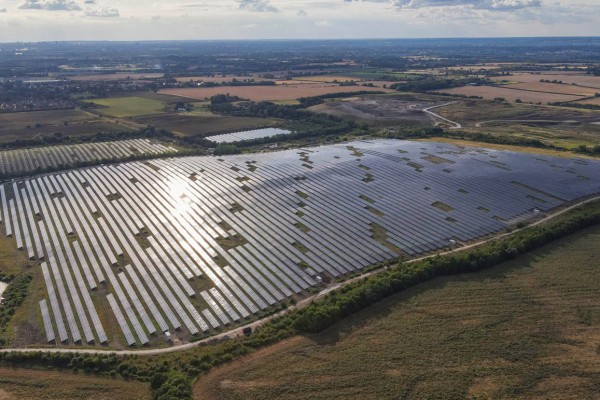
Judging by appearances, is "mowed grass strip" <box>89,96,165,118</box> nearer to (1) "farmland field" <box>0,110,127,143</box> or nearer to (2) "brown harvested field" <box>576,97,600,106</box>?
(1) "farmland field" <box>0,110,127,143</box>

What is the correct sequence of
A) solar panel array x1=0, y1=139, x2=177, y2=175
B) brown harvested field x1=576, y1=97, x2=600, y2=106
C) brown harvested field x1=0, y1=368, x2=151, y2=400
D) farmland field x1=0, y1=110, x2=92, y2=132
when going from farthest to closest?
A: brown harvested field x1=576, y1=97, x2=600, y2=106 < farmland field x1=0, y1=110, x2=92, y2=132 < solar panel array x1=0, y1=139, x2=177, y2=175 < brown harvested field x1=0, y1=368, x2=151, y2=400

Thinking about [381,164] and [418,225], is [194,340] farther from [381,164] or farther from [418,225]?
[381,164]

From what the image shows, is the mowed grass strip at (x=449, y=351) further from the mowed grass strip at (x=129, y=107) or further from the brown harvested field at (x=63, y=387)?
the mowed grass strip at (x=129, y=107)

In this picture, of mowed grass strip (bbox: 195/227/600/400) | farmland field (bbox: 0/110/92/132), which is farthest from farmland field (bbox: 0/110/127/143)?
mowed grass strip (bbox: 195/227/600/400)

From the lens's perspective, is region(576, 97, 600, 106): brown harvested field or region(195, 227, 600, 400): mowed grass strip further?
region(576, 97, 600, 106): brown harvested field

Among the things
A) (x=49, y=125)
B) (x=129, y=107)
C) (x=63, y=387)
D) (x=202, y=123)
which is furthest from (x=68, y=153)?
(x=63, y=387)

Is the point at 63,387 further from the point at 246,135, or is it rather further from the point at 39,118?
the point at 39,118

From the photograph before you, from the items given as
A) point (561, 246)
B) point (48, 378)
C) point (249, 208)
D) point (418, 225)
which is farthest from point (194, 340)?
point (561, 246)
